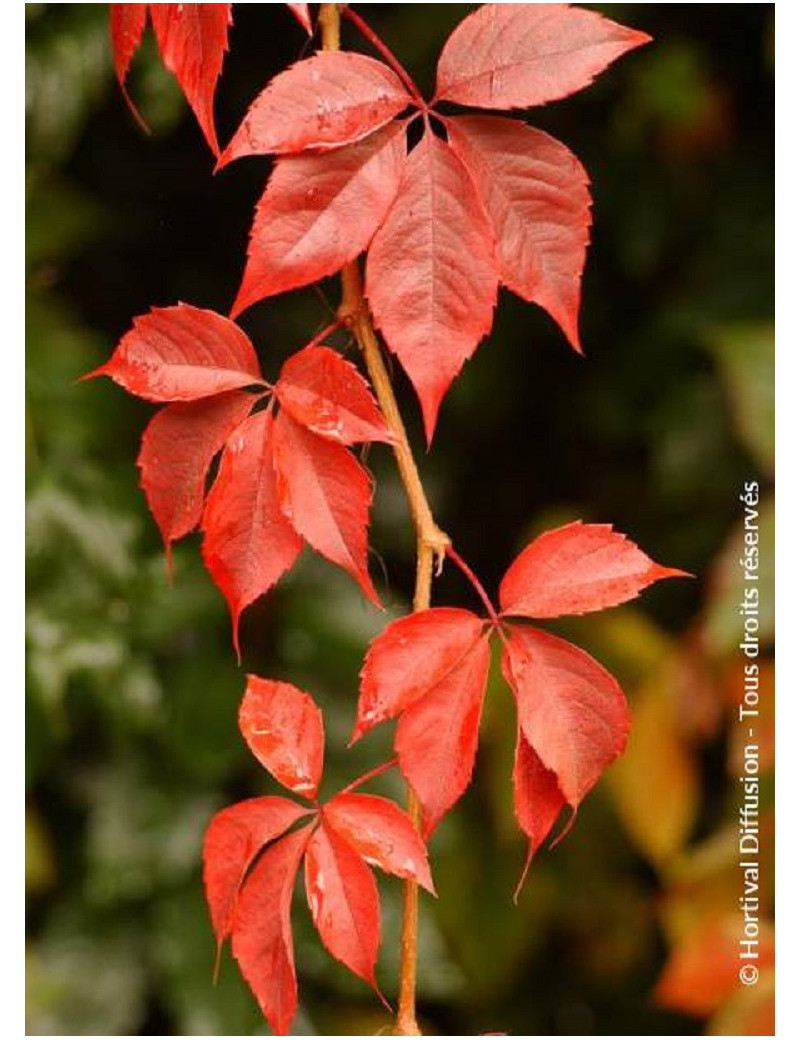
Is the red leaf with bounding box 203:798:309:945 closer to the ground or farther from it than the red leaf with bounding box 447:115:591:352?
closer to the ground

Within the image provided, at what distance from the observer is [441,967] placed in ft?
3.29

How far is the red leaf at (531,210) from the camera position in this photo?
435 mm

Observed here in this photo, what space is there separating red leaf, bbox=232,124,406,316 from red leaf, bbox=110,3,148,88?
0.09 m

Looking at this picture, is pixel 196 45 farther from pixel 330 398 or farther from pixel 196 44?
pixel 330 398

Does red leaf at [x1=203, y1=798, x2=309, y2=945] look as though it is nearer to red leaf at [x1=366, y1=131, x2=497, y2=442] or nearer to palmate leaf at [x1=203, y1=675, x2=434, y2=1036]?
palmate leaf at [x1=203, y1=675, x2=434, y2=1036]

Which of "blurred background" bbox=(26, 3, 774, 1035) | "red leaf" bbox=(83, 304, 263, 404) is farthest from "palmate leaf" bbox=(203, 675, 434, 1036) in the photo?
"blurred background" bbox=(26, 3, 774, 1035)

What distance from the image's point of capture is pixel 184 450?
0.46m

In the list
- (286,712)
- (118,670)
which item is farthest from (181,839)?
(286,712)

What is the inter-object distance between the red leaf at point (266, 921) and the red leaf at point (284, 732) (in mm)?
20

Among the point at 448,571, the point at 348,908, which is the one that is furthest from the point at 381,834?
the point at 448,571

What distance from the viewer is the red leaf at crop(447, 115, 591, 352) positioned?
44 cm

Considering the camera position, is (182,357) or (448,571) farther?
(448,571)

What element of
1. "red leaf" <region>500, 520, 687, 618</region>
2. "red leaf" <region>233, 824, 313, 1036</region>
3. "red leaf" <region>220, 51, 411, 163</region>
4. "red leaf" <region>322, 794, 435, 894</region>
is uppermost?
"red leaf" <region>220, 51, 411, 163</region>

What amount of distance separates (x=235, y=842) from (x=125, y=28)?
0.95ft
